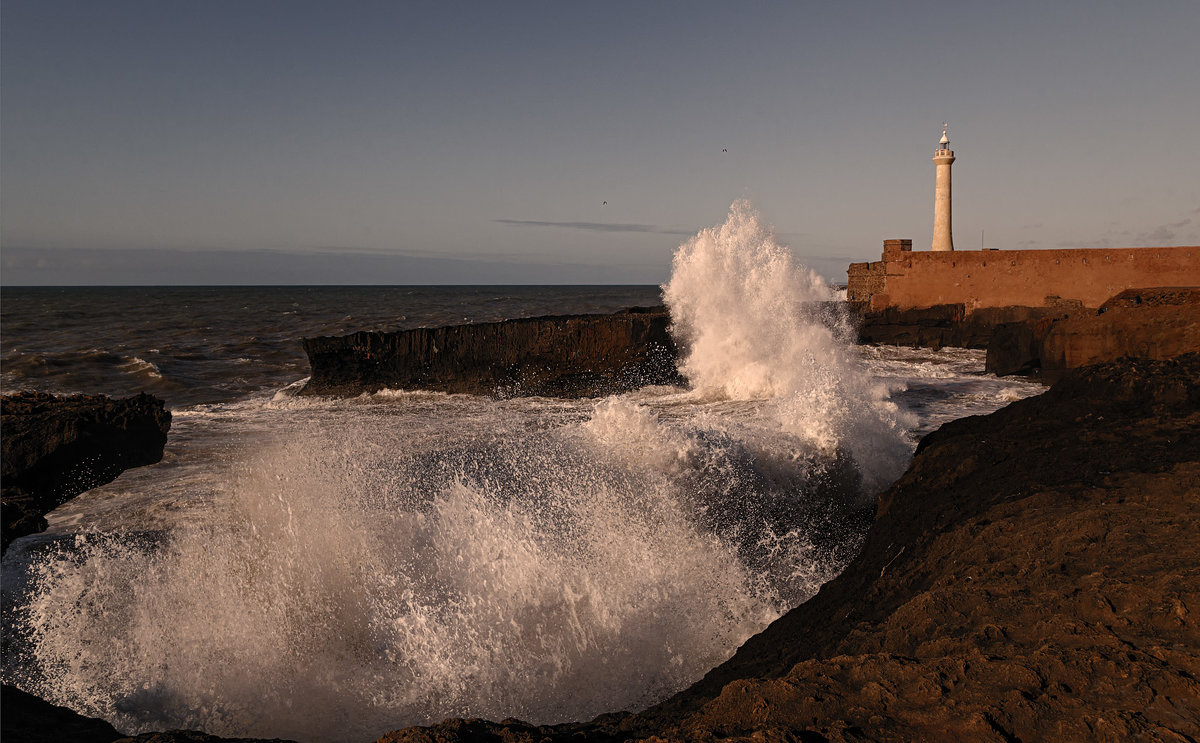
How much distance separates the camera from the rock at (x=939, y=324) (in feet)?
66.3

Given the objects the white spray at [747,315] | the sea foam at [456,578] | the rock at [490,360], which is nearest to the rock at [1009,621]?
the sea foam at [456,578]

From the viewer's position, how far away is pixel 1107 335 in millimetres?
10531

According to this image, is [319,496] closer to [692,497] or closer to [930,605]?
[692,497]

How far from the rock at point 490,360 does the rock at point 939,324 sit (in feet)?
35.6

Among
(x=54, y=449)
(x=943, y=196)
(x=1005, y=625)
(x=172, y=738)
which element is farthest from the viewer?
(x=943, y=196)

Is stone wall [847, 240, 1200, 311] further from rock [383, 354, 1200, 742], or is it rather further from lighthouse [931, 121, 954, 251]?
rock [383, 354, 1200, 742]

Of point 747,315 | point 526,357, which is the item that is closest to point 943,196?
point 747,315

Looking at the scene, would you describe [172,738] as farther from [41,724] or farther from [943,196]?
[943,196]

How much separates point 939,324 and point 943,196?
9.43 meters

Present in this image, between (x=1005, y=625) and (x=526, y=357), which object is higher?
(x=526, y=357)

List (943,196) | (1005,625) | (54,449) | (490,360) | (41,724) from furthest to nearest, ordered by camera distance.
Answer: (943,196) → (490,360) → (54,449) → (41,724) → (1005,625)

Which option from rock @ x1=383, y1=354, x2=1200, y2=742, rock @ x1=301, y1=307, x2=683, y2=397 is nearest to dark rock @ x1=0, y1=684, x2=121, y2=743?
rock @ x1=383, y1=354, x2=1200, y2=742

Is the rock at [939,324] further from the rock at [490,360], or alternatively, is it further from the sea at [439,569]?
the sea at [439,569]

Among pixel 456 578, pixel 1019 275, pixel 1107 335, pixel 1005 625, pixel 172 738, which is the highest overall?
pixel 1019 275
